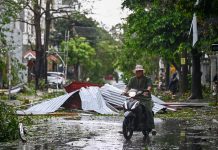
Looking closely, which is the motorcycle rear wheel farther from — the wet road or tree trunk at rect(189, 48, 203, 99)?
tree trunk at rect(189, 48, 203, 99)

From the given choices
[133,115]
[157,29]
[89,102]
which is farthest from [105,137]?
[157,29]

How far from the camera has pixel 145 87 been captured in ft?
47.1

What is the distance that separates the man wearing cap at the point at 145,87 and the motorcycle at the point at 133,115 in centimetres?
11

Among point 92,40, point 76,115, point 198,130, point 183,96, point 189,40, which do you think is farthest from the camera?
point 92,40

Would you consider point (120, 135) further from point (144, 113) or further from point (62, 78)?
point (62, 78)

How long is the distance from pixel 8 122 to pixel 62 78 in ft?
174

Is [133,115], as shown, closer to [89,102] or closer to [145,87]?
[145,87]

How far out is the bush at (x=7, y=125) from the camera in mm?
12953

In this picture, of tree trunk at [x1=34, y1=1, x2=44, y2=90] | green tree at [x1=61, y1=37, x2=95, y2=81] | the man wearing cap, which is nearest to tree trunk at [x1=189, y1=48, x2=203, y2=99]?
tree trunk at [x1=34, y1=1, x2=44, y2=90]

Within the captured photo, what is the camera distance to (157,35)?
32750mm

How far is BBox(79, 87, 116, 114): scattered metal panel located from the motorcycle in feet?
29.6

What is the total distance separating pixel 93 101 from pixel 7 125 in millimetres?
11404

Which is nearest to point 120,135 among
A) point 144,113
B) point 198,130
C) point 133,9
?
point 144,113

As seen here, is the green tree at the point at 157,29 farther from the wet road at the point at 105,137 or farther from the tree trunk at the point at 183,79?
the wet road at the point at 105,137
